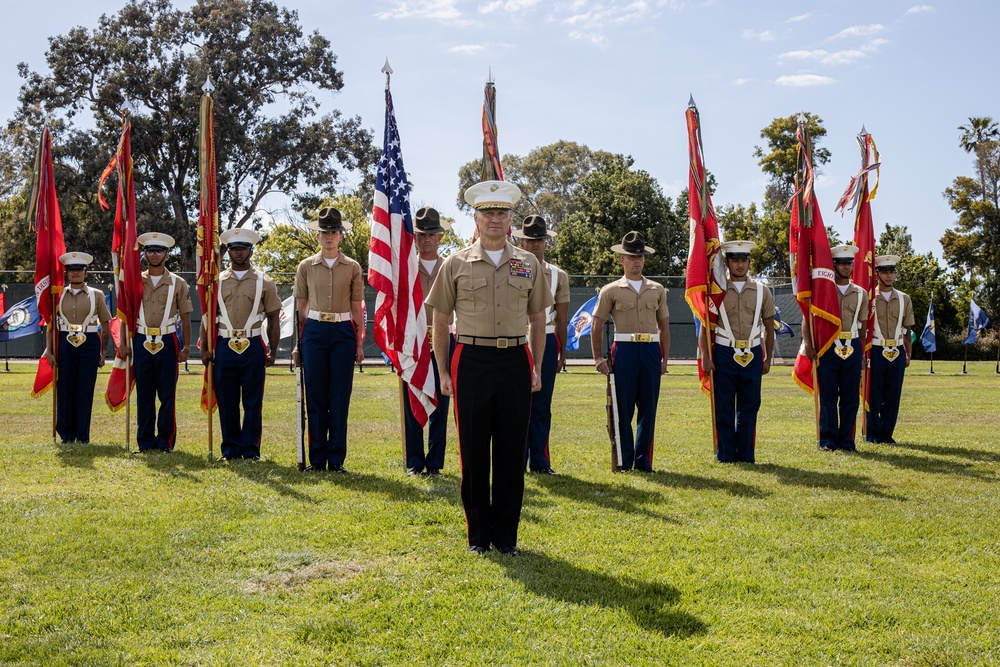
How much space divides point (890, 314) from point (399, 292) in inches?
242

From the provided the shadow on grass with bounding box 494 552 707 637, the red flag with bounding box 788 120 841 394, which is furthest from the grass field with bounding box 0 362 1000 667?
the red flag with bounding box 788 120 841 394

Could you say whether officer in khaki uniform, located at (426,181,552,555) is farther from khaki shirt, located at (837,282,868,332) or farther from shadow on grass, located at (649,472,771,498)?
khaki shirt, located at (837,282,868,332)

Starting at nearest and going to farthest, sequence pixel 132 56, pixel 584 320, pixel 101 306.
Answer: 1. pixel 101 306
2. pixel 584 320
3. pixel 132 56

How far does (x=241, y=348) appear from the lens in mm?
9227

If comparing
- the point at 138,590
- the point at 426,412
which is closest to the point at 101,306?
the point at 426,412

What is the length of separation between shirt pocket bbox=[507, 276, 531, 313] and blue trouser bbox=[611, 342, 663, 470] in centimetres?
328

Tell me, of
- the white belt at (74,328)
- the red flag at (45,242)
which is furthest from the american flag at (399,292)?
the red flag at (45,242)

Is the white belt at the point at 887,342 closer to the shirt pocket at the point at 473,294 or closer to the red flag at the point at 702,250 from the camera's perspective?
the red flag at the point at 702,250

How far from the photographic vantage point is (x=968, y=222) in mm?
47062

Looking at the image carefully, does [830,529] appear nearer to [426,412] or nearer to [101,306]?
[426,412]

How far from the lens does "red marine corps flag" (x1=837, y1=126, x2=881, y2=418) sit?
→ 36.4ft

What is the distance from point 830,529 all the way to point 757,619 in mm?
2088

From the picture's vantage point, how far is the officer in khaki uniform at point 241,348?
9234mm

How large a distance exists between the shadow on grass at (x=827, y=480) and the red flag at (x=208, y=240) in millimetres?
5415
